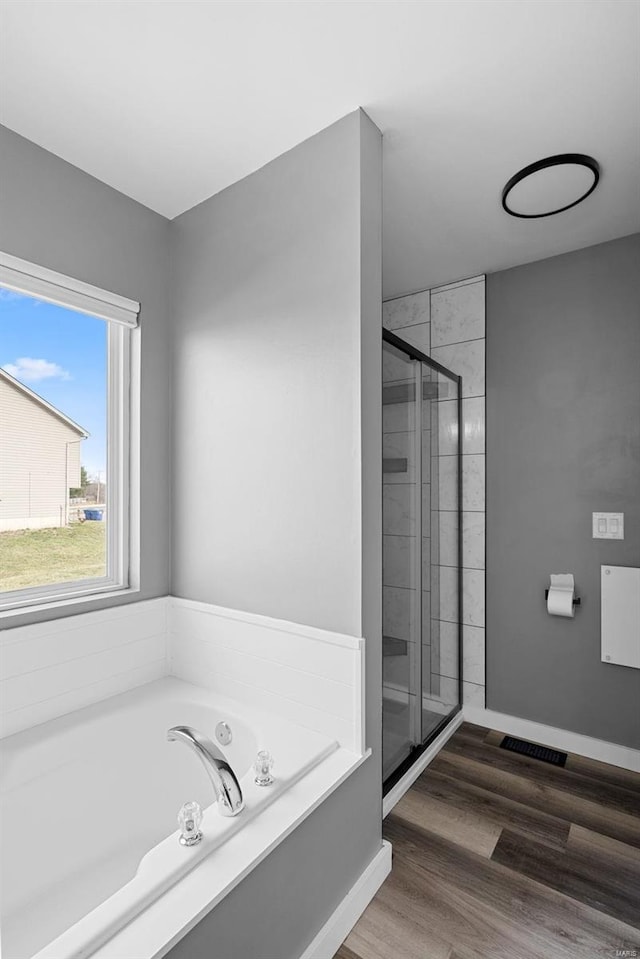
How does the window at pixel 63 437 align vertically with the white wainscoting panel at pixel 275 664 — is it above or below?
above

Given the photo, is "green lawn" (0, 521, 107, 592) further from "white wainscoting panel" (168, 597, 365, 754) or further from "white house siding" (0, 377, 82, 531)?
"white wainscoting panel" (168, 597, 365, 754)

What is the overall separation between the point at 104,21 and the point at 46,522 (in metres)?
1.56

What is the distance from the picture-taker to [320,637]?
1.64 metres

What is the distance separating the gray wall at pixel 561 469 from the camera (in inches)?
91.9

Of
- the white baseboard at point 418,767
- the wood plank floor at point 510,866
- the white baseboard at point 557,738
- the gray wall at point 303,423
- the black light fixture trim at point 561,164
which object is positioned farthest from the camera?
the white baseboard at point 557,738

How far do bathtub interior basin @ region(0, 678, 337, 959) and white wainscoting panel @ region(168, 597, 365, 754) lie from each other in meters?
0.06

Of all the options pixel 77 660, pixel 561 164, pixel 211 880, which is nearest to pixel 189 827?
pixel 211 880

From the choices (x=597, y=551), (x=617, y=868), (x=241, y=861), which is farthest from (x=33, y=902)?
(x=597, y=551)

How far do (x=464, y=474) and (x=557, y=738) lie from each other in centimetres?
141

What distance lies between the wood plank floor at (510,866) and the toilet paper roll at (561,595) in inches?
27.8

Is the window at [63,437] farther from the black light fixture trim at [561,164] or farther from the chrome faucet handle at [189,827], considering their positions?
the black light fixture trim at [561,164]

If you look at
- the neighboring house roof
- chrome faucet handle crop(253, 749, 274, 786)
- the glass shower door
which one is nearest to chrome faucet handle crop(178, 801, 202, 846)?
chrome faucet handle crop(253, 749, 274, 786)

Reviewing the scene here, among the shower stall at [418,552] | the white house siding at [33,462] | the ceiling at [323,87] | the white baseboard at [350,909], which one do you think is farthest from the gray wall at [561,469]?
the white house siding at [33,462]

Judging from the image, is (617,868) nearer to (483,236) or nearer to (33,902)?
(33,902)
